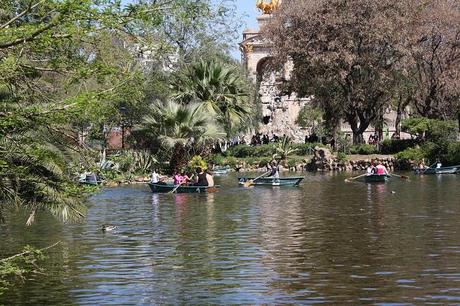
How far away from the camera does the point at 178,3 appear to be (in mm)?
11656

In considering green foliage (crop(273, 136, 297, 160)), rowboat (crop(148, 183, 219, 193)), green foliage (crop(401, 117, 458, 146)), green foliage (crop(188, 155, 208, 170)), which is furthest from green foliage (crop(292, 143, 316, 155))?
rowboat (crop(148, 183, 219, 193))

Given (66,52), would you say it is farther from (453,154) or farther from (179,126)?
(453,154)

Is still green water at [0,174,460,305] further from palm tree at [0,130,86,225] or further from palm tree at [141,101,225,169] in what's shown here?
palm tree at [141,101,225,169]

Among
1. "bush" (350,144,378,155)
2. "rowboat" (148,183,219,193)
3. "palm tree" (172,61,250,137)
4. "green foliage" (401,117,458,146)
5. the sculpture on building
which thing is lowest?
"rowboat" (148,183,219,193)

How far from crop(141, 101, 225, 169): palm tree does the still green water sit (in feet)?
33.3

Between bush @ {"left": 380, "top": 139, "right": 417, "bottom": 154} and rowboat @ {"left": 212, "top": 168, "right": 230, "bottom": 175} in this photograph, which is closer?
rowboat @ {"left": 212, "top": 168, "right": 230, "bottom": 175}

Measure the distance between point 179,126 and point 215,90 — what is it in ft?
22.2

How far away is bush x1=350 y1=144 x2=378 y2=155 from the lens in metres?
61.6

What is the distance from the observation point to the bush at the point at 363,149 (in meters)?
61.6

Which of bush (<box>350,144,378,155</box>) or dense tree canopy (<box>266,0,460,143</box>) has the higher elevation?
dense tree canopy (<box>266,0,460,143</box>)

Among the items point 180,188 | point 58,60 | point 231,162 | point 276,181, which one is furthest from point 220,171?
point 58,60

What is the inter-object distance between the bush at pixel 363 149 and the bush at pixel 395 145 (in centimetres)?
87

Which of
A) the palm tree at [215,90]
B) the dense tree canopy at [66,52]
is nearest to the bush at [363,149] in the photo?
the palm tree at [215,90]

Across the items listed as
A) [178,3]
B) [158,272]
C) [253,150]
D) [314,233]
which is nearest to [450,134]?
[253,150]
